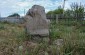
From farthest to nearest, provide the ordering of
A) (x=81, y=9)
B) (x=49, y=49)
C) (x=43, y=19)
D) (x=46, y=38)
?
(x=81, y=9)
(x=43, y=19)
(x=46, y=38)
(x=49, y=49)

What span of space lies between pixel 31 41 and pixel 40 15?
3.12 ft

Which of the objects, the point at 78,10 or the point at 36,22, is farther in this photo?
the point at 78,10

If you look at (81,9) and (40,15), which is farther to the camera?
(81,9)

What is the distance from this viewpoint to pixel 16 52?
18.9 feet

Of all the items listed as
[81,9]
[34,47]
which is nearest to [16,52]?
[34,47]

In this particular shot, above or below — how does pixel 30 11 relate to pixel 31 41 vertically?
above

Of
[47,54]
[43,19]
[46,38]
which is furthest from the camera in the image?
[43,19]

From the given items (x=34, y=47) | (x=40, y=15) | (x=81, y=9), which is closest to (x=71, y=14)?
(x=81, y=9)

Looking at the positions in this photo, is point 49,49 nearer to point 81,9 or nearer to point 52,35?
point 52,35

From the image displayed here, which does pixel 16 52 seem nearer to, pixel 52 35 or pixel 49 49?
pixel 49 49

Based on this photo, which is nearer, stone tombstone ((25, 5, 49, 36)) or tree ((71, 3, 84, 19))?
stone tombstone ((25, 5, 49, 36))

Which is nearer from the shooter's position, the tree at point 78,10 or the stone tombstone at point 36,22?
the stone tombstone at point 36,22

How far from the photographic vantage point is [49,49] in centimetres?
580

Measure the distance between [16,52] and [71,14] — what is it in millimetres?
17242
